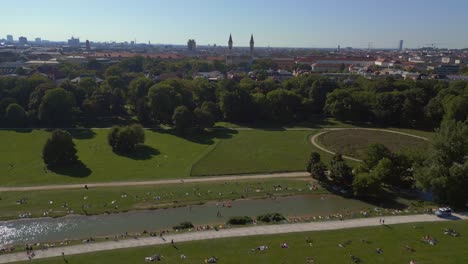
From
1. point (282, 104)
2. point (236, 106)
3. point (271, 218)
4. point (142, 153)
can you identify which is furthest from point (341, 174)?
point (282, 104)

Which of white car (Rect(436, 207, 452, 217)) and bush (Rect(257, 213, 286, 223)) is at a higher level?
white car (Rect(436, 207, 452, 217))

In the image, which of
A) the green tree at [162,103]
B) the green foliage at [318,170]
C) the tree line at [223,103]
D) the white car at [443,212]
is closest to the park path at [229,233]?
the white car at [443,212]

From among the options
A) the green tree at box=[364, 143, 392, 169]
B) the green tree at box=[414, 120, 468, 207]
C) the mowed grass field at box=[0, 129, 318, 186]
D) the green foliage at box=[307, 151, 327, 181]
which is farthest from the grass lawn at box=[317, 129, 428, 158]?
the green tree at box=[414, 120, 468, 207]

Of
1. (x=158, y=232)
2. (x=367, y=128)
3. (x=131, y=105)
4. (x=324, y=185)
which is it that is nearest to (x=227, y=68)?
(x=131, y=105)

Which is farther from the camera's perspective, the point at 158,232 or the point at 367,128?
the point at 367,128

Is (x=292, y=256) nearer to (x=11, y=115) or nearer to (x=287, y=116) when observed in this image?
(x=287, y=116)

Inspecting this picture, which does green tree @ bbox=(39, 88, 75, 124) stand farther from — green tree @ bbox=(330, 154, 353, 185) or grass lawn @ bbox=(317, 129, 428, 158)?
green tree @ bbox=(330, 154, 353, 185)
